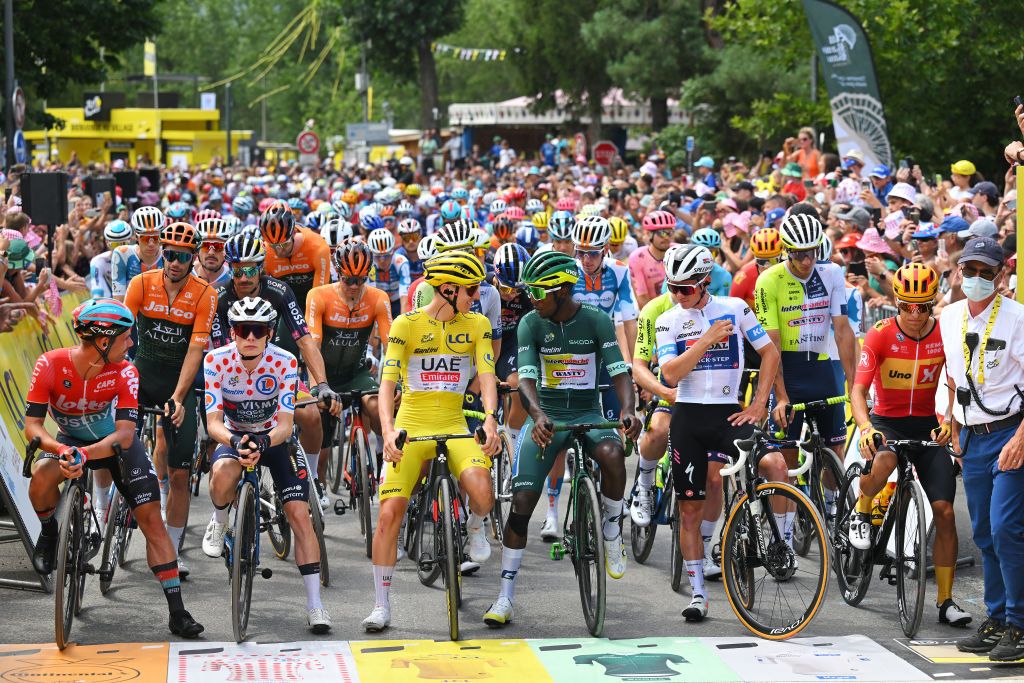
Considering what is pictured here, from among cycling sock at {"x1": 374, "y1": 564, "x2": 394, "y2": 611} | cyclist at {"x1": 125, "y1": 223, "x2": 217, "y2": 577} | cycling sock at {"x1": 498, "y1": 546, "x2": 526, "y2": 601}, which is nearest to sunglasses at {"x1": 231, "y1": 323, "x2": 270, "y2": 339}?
cyclist at {"x1": 125, "y1": 223, "x2": 217, "y2": 577}

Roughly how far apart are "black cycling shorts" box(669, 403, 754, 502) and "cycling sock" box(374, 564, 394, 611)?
5.88 feet

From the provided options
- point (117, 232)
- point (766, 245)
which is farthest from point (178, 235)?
point (117, 232)

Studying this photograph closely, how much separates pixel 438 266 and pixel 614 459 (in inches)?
60.3

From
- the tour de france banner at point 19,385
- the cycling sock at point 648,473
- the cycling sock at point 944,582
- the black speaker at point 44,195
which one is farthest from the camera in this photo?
the black speaker at point 44,195

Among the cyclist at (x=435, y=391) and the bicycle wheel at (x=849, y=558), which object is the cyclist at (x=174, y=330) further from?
the bicycle wheel at (x=849, y=558)

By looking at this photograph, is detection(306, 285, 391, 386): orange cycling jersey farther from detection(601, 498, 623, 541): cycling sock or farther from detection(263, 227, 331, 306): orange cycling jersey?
detection(601, 498, 623, 541): cycling sock

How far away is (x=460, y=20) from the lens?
6625cm

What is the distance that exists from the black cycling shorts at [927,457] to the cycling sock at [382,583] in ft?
9.83

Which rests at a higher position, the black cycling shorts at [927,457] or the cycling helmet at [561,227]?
the cycling helmet at [561,227]

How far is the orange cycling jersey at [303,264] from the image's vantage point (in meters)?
13.1

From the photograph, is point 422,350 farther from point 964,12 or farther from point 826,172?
point 964,12

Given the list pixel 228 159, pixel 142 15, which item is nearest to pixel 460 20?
pixel 228 159

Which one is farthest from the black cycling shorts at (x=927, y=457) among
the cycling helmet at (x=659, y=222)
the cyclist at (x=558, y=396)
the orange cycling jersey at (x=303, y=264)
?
the orange cycling jersey at (x=303, y=264)

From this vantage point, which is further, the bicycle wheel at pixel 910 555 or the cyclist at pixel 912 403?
the cyclist at pixel 912 403
